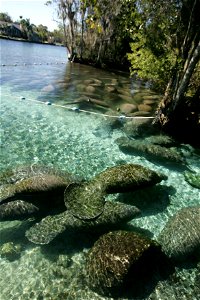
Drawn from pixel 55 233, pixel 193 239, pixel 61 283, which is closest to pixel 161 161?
pixel 193 239

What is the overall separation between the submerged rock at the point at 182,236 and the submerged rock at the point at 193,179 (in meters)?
2.54

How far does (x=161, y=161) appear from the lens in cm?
1230

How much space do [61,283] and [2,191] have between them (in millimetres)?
3539

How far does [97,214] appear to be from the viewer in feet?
24.9

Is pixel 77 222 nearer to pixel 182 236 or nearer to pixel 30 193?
pixel 30 193

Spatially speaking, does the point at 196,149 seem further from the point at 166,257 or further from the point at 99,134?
the point at 166,257

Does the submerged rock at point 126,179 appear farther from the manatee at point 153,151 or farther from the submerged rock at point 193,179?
the manatee at point 153,151

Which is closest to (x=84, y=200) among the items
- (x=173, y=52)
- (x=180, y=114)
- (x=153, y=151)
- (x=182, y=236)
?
(x=182, y=236)

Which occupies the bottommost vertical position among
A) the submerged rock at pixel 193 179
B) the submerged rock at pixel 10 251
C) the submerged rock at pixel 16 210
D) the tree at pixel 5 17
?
the submerged rock at pixel 193 179

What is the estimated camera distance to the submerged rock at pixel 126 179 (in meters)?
9.24

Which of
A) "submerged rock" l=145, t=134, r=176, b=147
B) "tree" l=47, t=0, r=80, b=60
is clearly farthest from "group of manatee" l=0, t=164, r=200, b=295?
"tree" l=47, t=0, r=80, b=60

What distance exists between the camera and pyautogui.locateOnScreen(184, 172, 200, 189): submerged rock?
1059cm

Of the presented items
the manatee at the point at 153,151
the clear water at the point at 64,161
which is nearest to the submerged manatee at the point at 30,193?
the clear water at the point at 64,161

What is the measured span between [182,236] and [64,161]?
5.83 m
